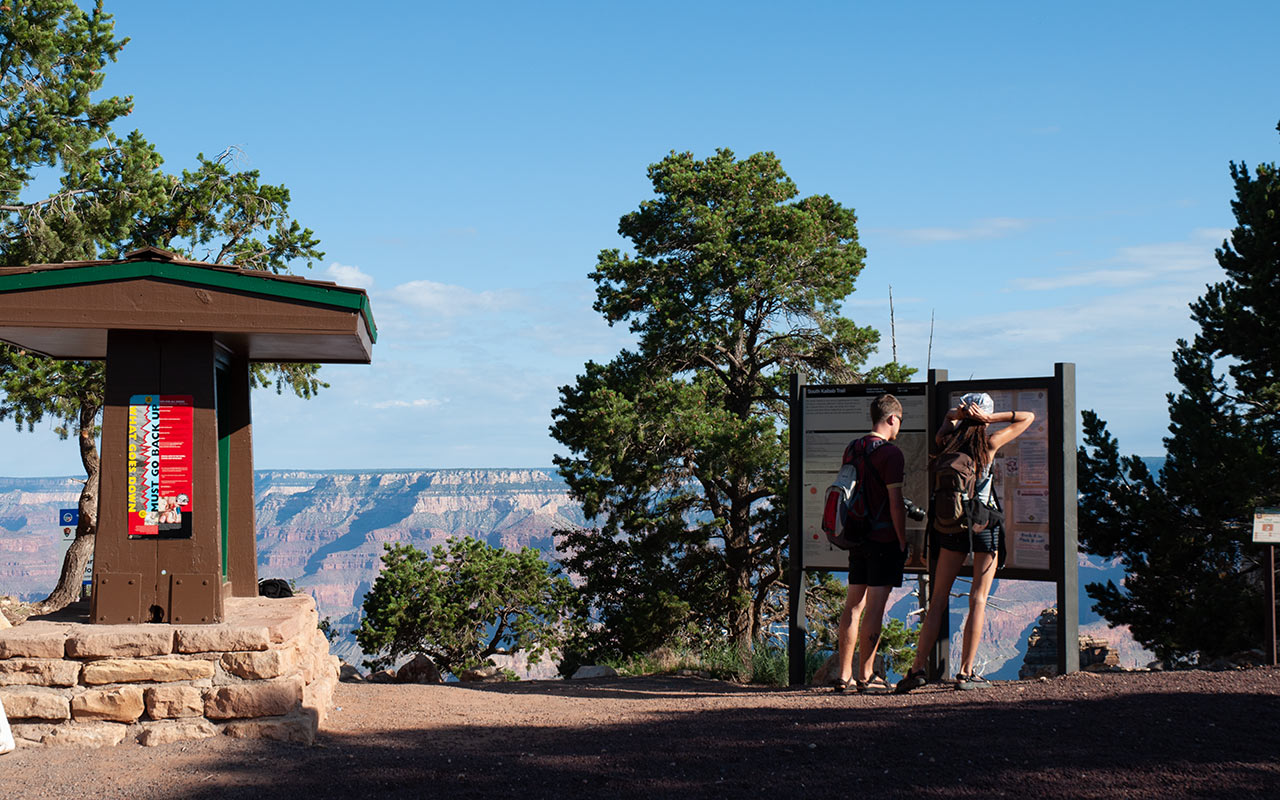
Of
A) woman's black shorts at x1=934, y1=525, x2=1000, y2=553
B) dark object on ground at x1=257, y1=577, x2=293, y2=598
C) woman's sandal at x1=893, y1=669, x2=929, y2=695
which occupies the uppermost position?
woman's black shorts at x1=934, y1=525, x2=1000, y2=553

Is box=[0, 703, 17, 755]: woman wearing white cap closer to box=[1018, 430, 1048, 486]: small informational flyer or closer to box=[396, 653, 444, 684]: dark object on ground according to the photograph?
box=[396, 653, 444, 684]: dark object on ground

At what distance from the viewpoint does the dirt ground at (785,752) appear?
14.9ft

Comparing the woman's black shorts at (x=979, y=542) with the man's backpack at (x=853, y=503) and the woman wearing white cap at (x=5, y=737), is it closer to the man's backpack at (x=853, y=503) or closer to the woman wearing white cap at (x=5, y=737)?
the man's backpack at (x=853, y=503)

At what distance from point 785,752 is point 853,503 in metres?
2.36

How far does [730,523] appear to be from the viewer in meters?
16.7

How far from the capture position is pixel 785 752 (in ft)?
17.0

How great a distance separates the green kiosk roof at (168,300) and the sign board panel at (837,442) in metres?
3.95

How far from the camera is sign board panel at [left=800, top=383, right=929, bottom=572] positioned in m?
8.58

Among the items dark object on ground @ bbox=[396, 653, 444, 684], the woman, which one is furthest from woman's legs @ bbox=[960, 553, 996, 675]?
dark object on ground @ bbox=[396, 653, 444, 684]

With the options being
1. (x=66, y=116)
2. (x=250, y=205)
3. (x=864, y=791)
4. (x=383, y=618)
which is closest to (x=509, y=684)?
(x=383, y=618)

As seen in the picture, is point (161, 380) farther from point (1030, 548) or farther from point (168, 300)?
point (1030, 548)

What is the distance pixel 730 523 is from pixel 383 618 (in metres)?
5.57

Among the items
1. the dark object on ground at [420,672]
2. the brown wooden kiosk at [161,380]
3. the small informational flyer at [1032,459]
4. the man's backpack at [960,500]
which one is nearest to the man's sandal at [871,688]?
the man's backpack at [960,500]

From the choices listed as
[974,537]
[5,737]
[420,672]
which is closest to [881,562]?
[974,537]
